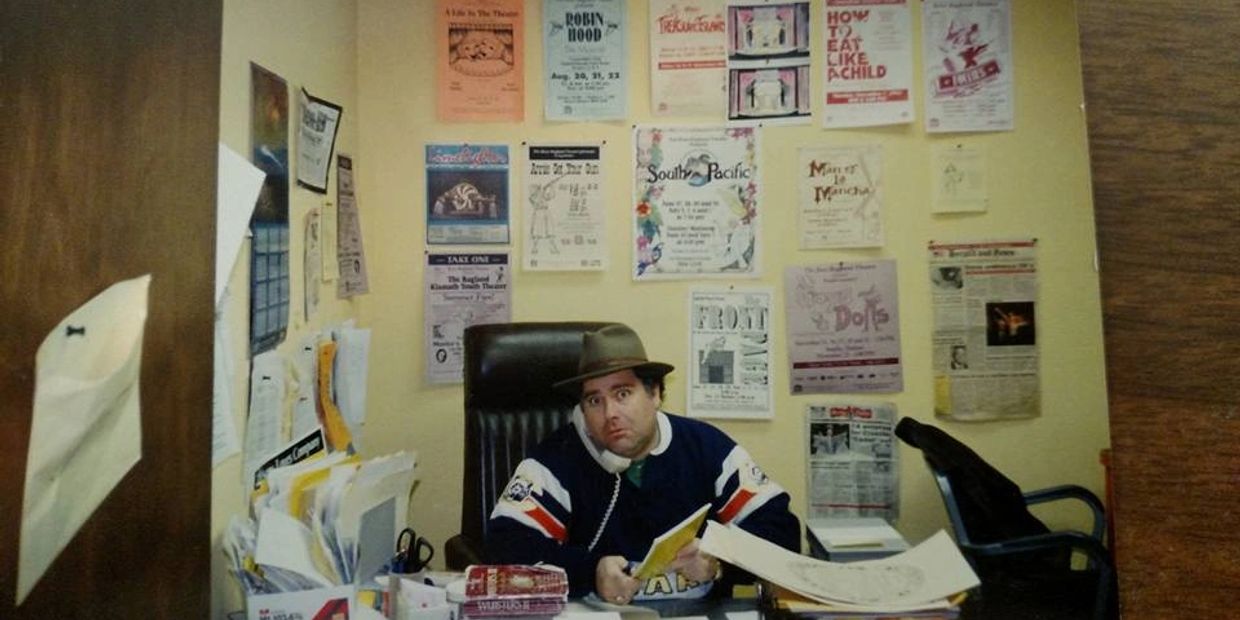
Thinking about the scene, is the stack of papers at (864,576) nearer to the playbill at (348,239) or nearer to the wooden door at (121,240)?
the wooden door at (121,240)

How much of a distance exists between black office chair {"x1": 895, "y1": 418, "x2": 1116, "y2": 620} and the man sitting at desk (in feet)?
1.66

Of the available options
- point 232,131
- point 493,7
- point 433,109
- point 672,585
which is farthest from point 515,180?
point 672,585

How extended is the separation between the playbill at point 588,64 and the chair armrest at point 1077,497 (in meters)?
1.57

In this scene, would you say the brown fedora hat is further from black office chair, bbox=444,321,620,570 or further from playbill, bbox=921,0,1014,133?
playbill, bbox=921,0,1014,133

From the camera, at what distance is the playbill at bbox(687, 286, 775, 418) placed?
2590 mm

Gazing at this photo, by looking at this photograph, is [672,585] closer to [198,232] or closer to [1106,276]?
[198,232]

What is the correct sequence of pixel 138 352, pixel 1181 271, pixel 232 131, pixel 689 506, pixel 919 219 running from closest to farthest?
pixel 1181 271
pixel 138 352
pixel 232 131
pixel 689 506
pixel 919 219

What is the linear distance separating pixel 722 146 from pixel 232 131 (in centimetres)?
142

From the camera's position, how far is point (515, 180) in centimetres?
261

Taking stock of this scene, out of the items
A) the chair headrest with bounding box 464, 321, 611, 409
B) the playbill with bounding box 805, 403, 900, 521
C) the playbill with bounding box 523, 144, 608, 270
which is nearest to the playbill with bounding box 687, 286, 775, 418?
the playbill with bounding box 805, 403, 900, 521

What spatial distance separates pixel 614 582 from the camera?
1.53 m

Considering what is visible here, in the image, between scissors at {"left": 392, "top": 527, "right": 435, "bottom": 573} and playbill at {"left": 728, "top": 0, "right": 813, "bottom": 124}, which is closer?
scissors at {"left": 392, "top": 527, "right": 435, "bottom": 573}

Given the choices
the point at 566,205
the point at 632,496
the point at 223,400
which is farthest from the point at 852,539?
the point at 223,400

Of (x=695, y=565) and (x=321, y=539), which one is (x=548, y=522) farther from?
(x=321, y=539)
